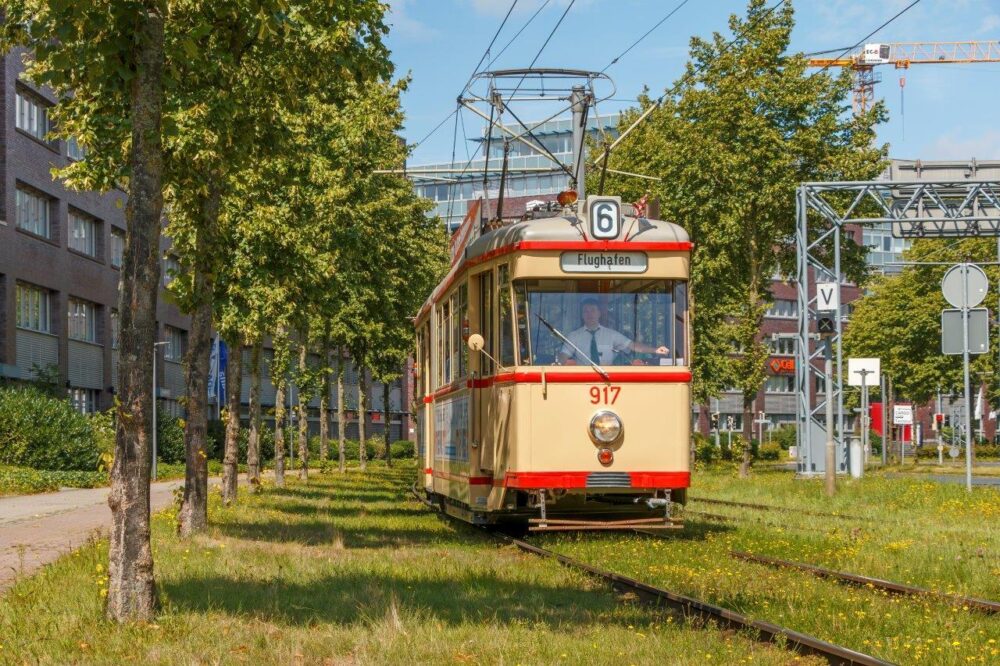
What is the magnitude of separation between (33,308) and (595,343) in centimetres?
3721

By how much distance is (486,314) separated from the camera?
51.4ft

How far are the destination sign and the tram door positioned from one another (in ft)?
3.58

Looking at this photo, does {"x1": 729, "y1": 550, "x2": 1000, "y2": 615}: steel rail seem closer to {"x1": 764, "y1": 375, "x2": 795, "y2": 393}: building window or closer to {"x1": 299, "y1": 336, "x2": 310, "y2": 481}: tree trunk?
{"x1": 299, "y1": 336, "x2": 310, "y2": 481}: tree trunk

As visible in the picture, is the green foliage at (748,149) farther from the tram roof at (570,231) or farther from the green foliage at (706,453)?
the tram roof at (570,231)

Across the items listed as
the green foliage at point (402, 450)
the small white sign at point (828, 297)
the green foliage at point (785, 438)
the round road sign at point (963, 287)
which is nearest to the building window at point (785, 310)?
the green foliage at point (785, 438)

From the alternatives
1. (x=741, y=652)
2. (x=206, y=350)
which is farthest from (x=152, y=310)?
(x=206, y=350)

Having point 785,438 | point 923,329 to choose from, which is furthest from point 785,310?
point 923,329

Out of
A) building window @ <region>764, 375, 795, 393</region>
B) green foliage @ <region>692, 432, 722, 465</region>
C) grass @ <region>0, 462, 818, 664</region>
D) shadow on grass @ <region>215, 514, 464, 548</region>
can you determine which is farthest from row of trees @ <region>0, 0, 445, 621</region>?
building window @ <region>764, 375, 795, 393</region>

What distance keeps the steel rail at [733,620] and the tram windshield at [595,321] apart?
92.5 inches

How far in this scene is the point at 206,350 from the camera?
→ 59.1 feet

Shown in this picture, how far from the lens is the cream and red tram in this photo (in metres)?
14.5

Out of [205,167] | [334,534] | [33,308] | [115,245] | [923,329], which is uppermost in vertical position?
[115,245]

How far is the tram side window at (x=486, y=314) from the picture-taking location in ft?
50.7

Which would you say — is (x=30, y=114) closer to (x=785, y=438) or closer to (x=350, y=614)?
(x=350, y=614)
